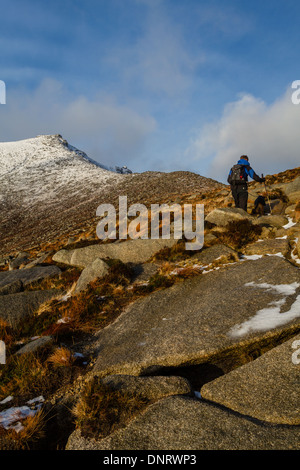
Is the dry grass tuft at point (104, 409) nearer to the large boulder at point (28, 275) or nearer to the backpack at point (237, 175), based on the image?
the large boulder at point (28, 275)

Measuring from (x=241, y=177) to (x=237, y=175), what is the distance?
0.24m

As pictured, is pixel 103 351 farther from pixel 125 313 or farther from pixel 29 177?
pixel 29 177

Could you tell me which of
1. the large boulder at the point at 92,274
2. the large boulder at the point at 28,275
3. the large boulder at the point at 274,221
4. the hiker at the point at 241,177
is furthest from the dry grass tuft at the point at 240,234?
the large boulder at the point at 28,275

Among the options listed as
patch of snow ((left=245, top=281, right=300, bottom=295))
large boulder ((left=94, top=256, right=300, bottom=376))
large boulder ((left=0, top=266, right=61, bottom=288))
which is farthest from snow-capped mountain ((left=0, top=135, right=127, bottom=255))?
patch of snow ((left=245, top=281, right=300, bottom=295))

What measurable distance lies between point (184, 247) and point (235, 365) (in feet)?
20.5

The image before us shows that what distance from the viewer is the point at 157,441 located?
9.68 ft

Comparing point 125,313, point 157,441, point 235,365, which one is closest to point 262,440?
point 157,441

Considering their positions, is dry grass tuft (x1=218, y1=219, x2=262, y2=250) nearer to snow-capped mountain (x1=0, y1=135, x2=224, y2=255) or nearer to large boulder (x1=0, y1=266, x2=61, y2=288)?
large boulder (x1=0, y1=266, x2=61, y2=288)

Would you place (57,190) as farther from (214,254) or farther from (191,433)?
(191,433)

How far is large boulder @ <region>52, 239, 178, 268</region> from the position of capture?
10.9 metres

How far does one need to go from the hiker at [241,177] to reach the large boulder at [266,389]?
1019 cm

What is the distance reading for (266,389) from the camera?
338cm
